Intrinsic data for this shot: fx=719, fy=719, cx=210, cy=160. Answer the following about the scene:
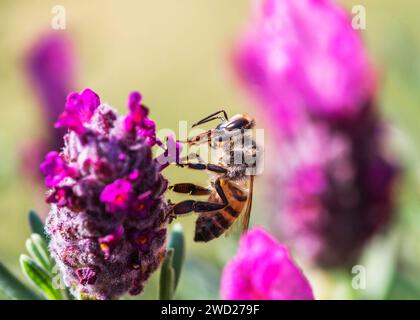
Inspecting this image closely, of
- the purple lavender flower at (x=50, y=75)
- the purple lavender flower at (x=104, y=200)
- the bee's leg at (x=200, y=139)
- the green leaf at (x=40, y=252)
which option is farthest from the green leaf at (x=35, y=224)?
the purple lavender flower at (x=50, y=75)

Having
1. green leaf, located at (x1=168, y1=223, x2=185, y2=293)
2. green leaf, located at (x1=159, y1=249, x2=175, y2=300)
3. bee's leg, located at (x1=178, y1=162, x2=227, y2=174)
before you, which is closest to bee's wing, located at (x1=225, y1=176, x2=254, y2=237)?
bee's leg, located at (x1=178, y1=162, x2=227, y2=174)

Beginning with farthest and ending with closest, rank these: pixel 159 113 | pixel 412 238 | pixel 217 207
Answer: pixel 159 113 < pixel 412 238 < pixel 217 207

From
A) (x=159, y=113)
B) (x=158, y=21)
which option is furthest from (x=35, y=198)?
(x=158, y=21)

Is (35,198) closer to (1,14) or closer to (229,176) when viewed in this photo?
(1,14)

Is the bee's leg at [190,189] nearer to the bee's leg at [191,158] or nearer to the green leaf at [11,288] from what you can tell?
the bee's leg at [191,158]

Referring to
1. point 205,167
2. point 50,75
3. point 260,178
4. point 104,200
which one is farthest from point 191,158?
point 50,75

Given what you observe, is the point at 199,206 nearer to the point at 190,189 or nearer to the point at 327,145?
the point at 190,189

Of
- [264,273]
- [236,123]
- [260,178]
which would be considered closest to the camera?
[264,273]
